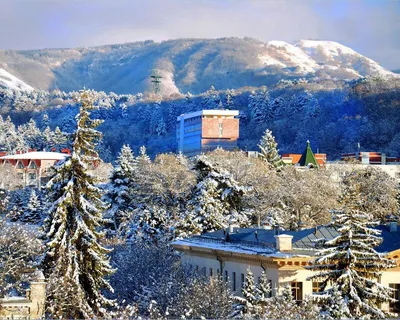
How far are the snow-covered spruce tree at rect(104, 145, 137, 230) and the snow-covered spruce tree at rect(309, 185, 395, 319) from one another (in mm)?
49870

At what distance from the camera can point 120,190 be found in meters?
84.2

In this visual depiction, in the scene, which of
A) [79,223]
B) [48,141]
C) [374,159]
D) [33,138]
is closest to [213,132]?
[48,141]

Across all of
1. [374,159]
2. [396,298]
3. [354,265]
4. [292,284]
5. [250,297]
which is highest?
[374,159]

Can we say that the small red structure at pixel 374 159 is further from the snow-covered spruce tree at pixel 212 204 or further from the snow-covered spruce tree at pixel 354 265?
the snow-covered spruce tree at pixel 354 265

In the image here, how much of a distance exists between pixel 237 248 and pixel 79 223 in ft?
34.8

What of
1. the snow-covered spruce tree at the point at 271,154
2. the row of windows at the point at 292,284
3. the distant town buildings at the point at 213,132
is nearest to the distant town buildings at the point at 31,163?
the distant town buildings at the point at 213,132

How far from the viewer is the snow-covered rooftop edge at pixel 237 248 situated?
39.9 m

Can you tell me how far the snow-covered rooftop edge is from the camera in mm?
39884

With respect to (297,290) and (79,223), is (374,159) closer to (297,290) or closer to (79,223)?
(297,290)

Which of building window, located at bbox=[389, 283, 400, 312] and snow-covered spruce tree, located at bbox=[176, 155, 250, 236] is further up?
snow-covered spruce tree, located at bbox=[176, 155, 250, 236]

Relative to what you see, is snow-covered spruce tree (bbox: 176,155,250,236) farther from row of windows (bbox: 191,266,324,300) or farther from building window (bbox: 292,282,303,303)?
building window (bbox: 292,282,303,303)

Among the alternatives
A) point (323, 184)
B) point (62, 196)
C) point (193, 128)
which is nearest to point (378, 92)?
point (193, 128)

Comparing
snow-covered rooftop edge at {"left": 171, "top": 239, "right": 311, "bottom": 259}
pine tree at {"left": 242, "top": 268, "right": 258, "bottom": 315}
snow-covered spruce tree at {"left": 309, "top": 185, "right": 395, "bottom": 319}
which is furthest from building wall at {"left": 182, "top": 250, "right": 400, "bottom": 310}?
snow-covered spruce tree at {"left": 309, "top": 185, "right": 395, "bottom": 319}

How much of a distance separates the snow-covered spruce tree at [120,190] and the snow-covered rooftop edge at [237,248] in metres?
26.1
